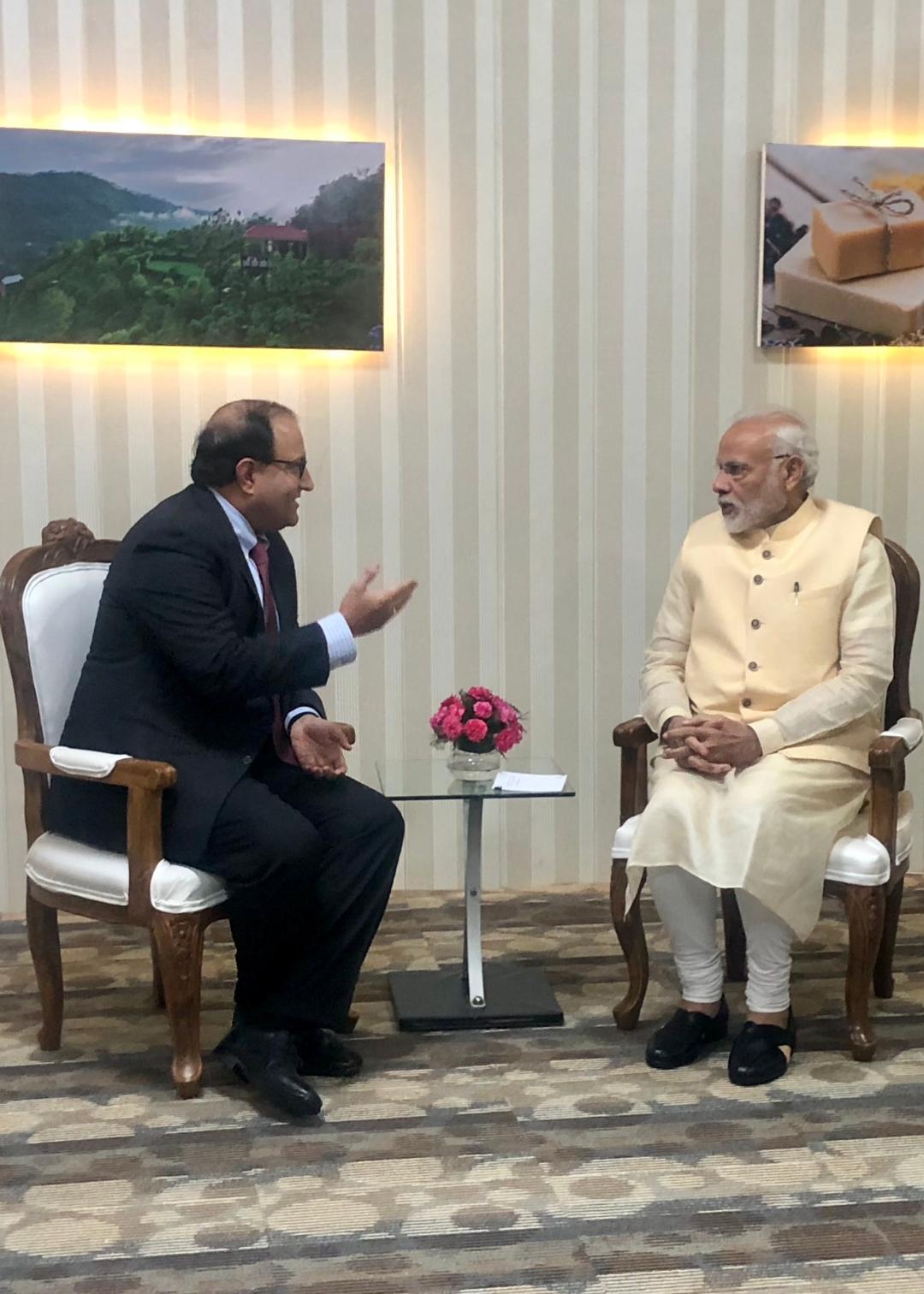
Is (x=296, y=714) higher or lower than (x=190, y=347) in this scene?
lower

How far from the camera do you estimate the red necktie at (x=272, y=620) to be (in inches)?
133

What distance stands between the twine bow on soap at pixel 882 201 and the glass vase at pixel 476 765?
2.34 m

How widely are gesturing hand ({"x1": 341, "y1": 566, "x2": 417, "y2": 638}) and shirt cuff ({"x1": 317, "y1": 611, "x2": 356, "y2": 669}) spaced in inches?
0.6

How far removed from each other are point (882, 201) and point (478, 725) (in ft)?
7.88

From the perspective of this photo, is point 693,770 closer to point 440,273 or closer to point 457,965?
point 457,965

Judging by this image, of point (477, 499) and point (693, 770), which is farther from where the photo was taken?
point (477, 499)

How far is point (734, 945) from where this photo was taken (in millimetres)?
3844

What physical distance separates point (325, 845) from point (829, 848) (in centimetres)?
114

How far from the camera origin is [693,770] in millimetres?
3385

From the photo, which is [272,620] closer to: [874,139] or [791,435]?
[791,435]

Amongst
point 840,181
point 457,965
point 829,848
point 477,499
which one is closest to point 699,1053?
point 829,848

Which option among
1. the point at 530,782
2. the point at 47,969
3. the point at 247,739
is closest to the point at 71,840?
the point at 47,969

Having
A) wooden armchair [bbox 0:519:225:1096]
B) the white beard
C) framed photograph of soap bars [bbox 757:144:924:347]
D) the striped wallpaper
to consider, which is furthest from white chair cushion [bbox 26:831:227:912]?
framed photograph of soap bars [bbox 757:144:924:347]

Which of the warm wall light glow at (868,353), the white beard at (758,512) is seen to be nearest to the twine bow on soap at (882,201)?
the warm wall light glow at (868,353)
